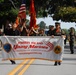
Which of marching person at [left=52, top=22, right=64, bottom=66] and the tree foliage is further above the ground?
the tree foliage

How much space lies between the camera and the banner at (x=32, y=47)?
1817cm

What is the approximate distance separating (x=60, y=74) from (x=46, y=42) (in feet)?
13.5

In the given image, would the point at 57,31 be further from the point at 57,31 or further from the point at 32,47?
the point at 32,47

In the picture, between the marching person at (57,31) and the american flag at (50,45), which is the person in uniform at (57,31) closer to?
the marching person at (57,31)

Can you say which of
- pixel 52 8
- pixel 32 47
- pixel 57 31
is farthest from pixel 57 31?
pixel 52 8

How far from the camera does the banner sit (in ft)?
59.6

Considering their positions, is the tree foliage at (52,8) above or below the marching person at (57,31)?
above

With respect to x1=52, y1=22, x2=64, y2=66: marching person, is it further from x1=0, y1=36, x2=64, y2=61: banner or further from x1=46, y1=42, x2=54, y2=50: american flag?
x1=46, y1=42, x2=54, y2=50: american flag

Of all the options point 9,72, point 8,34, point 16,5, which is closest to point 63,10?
point 16,5

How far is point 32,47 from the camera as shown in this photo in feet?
59.9

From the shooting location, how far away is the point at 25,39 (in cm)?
1828

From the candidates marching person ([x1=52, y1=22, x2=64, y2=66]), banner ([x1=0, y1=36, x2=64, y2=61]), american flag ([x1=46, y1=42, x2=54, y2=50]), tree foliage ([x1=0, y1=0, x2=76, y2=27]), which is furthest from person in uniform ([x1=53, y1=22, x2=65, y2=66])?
tree foliage ([x1=0, y1=0, x2=76, y2=27])

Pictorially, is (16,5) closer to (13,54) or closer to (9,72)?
(13,54)

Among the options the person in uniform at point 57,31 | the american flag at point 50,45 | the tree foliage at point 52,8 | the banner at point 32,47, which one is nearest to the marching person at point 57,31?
the person in uniform at point 57,31
